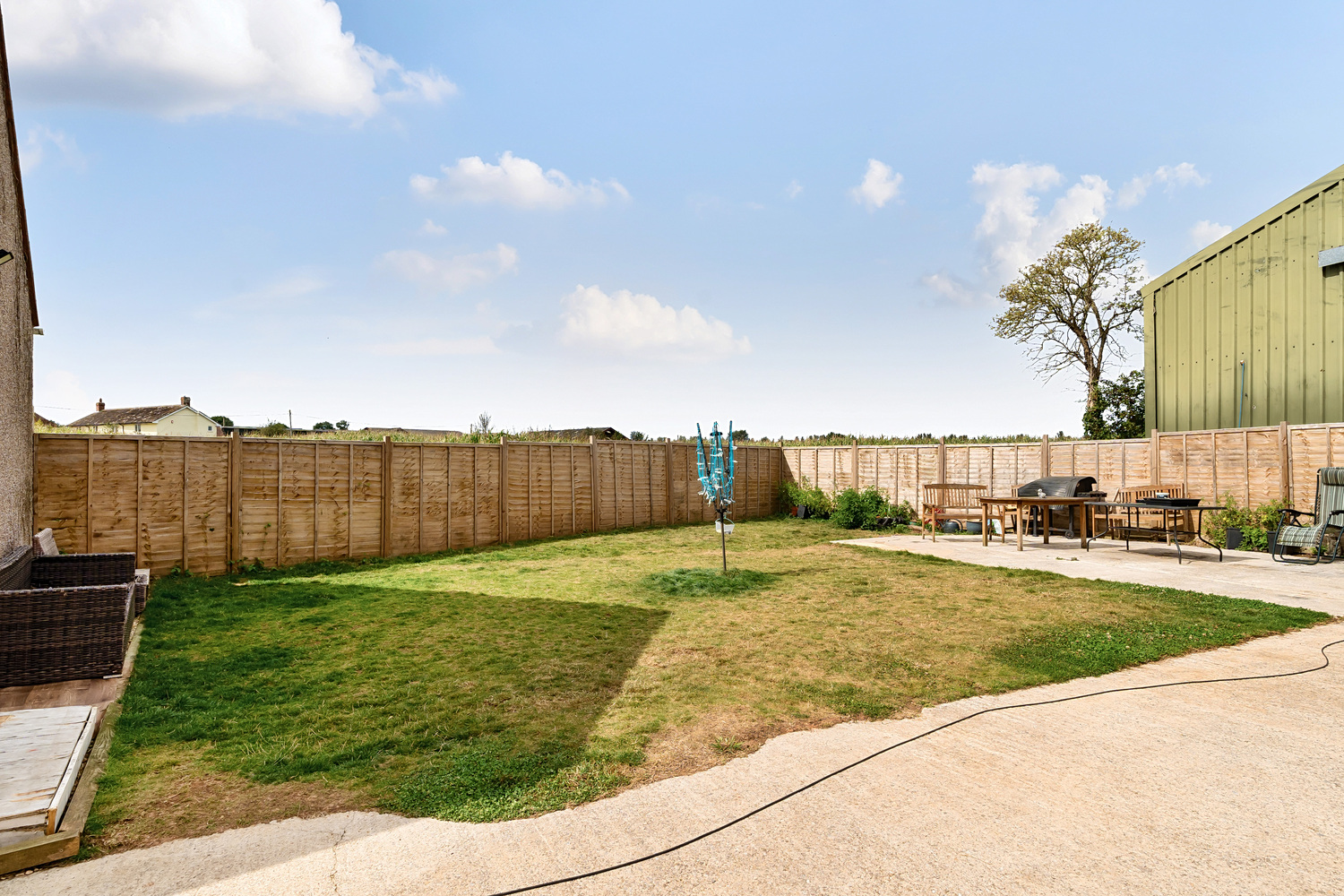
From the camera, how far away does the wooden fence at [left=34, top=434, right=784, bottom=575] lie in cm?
768

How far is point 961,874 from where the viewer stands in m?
1.96

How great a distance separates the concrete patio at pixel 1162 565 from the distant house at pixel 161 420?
38412 mm

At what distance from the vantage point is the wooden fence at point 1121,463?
373 inches

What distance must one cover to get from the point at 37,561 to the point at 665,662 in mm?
5969

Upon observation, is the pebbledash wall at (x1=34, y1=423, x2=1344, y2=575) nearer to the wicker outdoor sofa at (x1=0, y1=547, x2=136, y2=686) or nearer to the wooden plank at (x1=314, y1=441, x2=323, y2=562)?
the wooden plank at (x1=314, y1=441, x2=323, y2=562)

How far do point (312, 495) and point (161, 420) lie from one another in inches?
1333

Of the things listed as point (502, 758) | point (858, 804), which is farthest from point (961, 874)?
point (502, 758)

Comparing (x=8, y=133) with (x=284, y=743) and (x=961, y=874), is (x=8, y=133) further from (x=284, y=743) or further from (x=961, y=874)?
(x=961, y=874)

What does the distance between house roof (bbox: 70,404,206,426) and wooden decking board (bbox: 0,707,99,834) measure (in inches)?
1576

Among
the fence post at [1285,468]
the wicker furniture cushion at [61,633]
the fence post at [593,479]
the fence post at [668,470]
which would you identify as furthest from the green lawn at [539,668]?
the fence post at [668,470]

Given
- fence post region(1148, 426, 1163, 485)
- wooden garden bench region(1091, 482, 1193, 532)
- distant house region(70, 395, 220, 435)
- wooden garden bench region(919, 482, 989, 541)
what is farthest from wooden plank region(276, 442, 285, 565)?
distant house region(70, 395, 220, 435)

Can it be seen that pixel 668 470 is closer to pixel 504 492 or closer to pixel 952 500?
pixel 504 492

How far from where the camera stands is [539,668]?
4352 millimetres

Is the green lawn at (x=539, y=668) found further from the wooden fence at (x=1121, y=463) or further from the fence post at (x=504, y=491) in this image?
the wooden fence at (x=1121, y=463)
